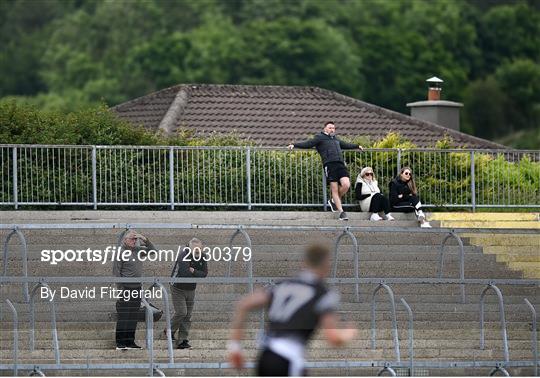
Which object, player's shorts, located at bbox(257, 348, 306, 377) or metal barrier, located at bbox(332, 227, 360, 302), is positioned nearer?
player's shorts, located at bbox(257, 348, 306, 377)

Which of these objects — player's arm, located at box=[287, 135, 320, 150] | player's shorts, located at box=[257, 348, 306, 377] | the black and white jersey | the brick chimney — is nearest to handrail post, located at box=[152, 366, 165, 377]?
player's shorts, located at box=[257, 348, 306, 377]

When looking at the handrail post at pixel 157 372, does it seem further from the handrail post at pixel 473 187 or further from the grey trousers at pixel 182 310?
the handrail post at pixel 473 187

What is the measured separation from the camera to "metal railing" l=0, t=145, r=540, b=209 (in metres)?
31.2

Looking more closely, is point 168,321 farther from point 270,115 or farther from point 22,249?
point 270,115

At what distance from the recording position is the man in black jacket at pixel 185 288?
24.8 metres

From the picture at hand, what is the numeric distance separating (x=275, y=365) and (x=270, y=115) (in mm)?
26228

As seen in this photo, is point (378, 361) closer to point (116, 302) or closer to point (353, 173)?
point (116, 302)

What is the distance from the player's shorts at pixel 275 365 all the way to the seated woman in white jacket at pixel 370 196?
45.9 ft

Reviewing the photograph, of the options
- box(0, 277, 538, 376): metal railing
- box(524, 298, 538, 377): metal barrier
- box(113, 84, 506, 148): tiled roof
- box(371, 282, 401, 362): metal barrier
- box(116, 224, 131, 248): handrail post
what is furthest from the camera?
box(113, 84, 506, 148): tiled roof

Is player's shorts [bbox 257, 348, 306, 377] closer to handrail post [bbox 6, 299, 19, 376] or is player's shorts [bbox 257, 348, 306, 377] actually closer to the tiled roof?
handrail post [bbox 6, 299, 19, 376]

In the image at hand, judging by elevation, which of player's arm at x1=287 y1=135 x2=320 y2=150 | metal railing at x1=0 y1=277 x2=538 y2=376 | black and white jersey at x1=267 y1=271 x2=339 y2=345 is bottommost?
metal railing at x1=0 y1=277 x2=538 y2=376

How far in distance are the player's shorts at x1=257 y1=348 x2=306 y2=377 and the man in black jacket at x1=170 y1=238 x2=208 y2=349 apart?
23.3 ft

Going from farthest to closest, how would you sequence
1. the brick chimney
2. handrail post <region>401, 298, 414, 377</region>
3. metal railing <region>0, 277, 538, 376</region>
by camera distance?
the brick chimney, handrail post <region>401, 298, 414, 377</region>, metal railing <region>0, 277, 538, 376</region>

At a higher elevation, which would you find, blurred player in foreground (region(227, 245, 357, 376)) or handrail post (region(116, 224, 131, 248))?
handrail post (region(116, 224, 131, 248))
